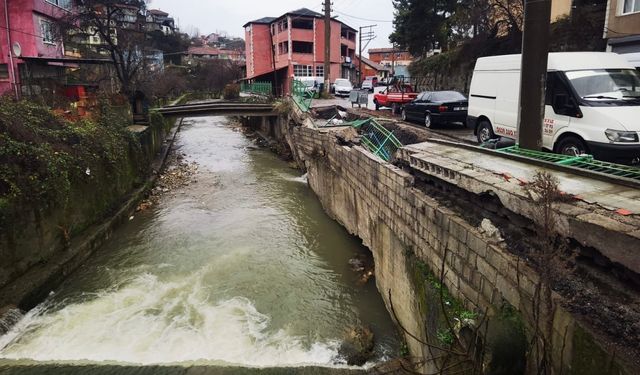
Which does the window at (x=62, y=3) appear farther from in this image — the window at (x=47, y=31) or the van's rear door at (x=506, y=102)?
the van's rear door at (x=506, y=102)

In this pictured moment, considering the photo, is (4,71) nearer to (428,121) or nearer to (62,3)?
(62,3)

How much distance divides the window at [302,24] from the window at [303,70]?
14.6 ft

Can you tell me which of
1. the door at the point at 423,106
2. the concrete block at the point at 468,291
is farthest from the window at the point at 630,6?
the concrete block at the point at 468,291

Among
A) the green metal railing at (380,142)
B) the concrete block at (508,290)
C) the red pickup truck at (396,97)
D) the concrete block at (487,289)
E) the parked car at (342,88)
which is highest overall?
the parked car at (342,88)

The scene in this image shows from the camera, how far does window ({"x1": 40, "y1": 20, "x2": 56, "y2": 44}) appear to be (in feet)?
77.9

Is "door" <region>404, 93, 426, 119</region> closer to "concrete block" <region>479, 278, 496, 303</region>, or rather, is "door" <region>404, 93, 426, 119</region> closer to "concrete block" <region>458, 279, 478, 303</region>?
"concrete block" <region>458, 279, 478, 303</region>

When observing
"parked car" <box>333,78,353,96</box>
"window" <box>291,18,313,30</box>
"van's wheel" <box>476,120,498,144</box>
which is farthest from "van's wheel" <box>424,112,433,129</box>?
"window" <box>291,18,313,30</box>

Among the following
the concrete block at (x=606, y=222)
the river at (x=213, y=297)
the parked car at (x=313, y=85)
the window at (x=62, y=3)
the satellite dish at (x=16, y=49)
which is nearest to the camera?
the concrete block at (x=606, y=222)

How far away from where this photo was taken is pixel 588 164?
20.3 ft

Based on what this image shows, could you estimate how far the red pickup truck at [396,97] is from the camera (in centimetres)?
2073

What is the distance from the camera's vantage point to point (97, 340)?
7.54 meters

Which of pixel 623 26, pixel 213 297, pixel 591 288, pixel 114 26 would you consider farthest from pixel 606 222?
pixel 114 26

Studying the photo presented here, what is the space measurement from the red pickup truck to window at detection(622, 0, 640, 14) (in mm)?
8650

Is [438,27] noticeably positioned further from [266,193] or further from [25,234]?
[25,234]
